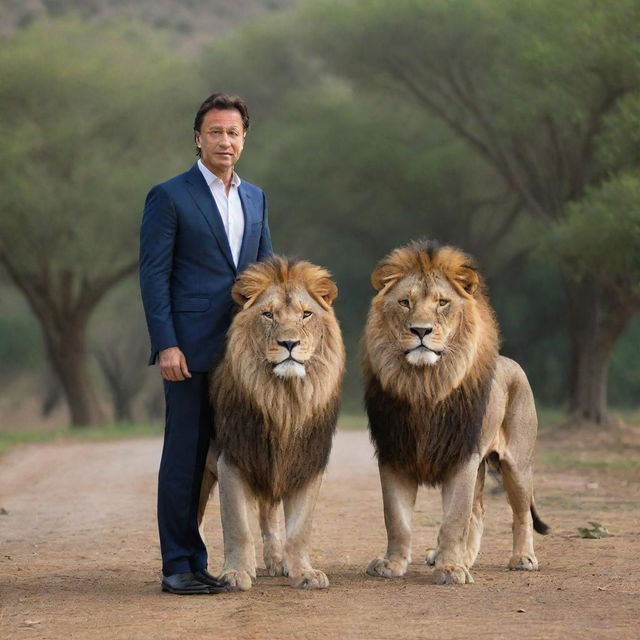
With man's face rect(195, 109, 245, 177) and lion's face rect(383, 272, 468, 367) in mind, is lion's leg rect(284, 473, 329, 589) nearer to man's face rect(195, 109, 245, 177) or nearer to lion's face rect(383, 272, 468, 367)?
lion's face rect(383, 272, 468, 367)

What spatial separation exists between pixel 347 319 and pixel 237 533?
23.2 m

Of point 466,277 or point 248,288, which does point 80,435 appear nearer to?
point 466,277

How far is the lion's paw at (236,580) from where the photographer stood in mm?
6195

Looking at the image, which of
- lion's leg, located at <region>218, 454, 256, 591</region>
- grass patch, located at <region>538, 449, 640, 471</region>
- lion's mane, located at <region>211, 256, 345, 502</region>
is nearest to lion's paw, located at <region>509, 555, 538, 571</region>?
lion's mane, located at <region>211, 256, 345, 502</region>

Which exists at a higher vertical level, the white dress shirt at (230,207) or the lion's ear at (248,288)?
the white dress shirt at (230,207)

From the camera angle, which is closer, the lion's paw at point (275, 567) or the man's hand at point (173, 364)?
the man's hand at point (173, 364)

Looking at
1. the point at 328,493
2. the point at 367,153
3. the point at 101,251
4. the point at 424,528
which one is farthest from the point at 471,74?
the point at 424,528

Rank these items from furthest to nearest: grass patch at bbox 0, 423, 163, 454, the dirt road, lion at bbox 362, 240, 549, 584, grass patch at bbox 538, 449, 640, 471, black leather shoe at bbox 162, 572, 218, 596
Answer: grass patch at bbox 0, 423, 163, 454 → grass patch at bbox 538, 449, 640, 471 → lion at bbox 362, 240, 549, 584 → black leather shoe at bbox 162, 572, 218, 596 → the dirt road

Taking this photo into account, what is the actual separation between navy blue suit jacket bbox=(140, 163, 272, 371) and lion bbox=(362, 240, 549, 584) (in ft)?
2.37

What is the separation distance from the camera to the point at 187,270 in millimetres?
6387

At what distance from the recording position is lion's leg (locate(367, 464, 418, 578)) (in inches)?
262

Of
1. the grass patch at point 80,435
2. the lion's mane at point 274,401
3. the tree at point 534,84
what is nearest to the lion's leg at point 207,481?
the lion's mane at point 274,401

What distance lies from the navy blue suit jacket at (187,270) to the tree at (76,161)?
17418mm

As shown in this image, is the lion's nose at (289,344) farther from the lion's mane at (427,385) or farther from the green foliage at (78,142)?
the green foliage at (78,142)
